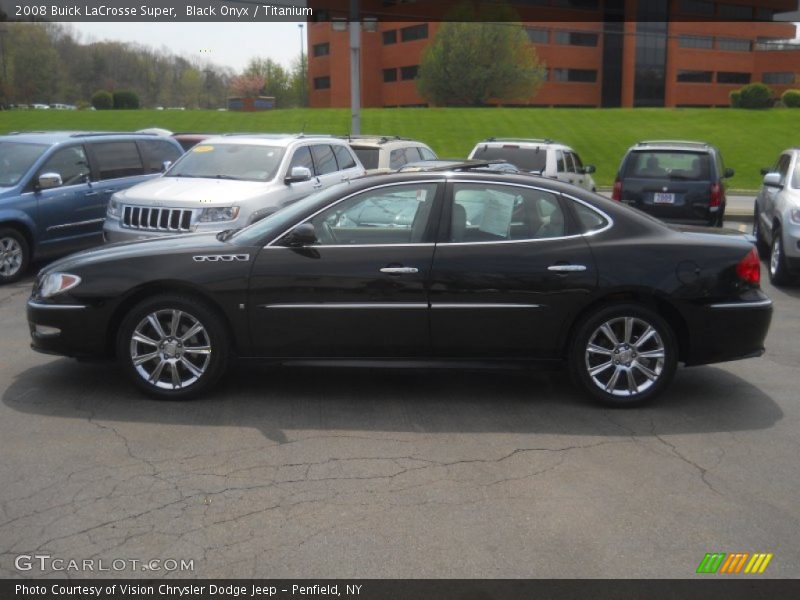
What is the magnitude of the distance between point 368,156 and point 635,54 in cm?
6920

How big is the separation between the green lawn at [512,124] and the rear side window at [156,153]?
3041 centimetres

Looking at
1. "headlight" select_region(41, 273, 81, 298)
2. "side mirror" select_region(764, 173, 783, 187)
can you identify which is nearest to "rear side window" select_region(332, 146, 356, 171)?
"side mirror" select_region(764, 173, 783, 187)

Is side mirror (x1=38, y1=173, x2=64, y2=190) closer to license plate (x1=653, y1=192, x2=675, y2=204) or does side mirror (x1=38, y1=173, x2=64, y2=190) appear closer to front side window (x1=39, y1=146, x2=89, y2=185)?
front side window (x1=39, y1=146, x2=89, y2=185)

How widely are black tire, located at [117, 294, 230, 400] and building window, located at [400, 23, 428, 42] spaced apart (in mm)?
74418

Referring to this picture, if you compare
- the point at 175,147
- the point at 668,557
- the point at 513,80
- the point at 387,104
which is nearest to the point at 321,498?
the point at 668,557

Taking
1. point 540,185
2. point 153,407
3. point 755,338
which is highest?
point 540,185

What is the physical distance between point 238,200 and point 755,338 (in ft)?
20.9

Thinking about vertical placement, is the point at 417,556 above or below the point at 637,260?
below

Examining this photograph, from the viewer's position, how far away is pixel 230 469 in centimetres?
511

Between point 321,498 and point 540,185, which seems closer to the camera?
point 321,498

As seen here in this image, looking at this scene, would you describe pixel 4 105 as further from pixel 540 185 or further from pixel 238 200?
pixel 540 185

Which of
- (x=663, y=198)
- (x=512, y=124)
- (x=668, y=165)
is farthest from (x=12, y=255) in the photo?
(x=512, y=124)
